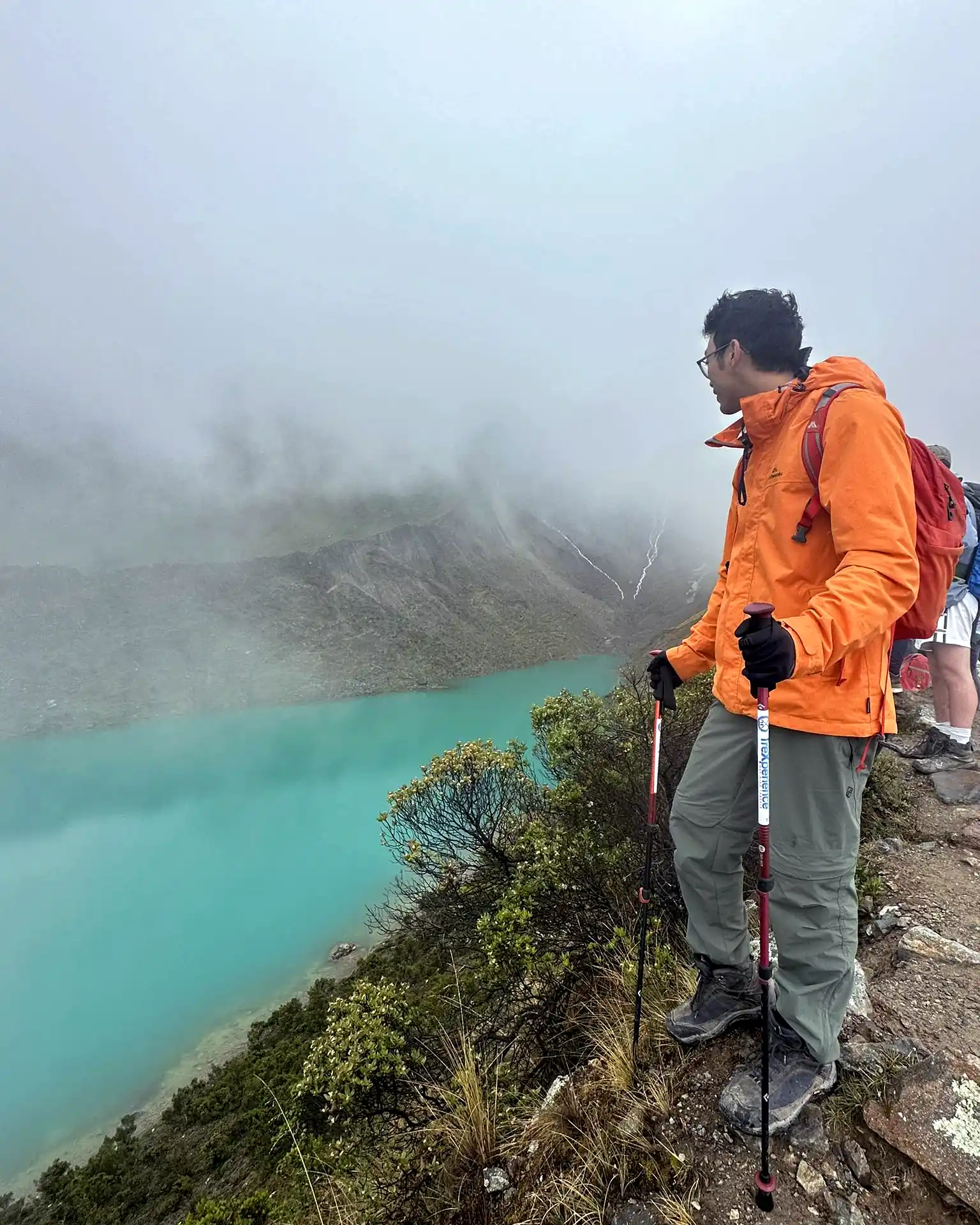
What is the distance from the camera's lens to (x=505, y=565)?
101062mm

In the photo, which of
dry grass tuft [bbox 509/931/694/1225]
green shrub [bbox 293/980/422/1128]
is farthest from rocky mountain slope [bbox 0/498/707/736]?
dry grass tuft [bbox 509/931/694/1225]

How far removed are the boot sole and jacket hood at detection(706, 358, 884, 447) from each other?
200 cm

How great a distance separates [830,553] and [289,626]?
74148 mm

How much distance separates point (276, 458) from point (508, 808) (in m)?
111

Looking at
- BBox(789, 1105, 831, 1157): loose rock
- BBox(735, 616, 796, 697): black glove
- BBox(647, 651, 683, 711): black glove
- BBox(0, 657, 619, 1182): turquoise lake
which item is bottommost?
BBox(0, 657, 619, 1182): turquoise lake

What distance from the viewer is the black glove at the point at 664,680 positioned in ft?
7.72

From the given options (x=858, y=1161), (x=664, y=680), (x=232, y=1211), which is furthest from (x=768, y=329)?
(x=232, y=1211)

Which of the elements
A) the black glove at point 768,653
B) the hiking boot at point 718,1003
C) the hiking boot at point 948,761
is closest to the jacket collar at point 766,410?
the black glove at point 768,653

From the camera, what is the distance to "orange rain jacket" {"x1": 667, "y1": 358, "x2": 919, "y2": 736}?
1376 millimetres

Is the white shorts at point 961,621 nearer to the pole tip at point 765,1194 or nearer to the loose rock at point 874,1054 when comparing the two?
the loose rock at point 874,1054

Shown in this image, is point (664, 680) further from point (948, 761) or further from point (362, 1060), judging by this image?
point (948, 761)

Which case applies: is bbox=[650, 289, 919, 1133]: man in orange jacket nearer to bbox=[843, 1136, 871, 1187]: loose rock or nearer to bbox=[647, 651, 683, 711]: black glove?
bbox=[843, 1136, 871, 1187]: loose rock

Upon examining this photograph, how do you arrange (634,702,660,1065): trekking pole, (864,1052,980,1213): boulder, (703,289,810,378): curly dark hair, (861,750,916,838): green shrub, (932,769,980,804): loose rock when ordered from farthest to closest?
1. (932,769,980,804): loose rock
2. (861,750,916,838): green shrub
3. (634,702,660,1065): trekking pole
4. (703,289,810,378): curly dark hair
5. (864,1052,980,1213): boulder

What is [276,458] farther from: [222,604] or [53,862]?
[53,862]
